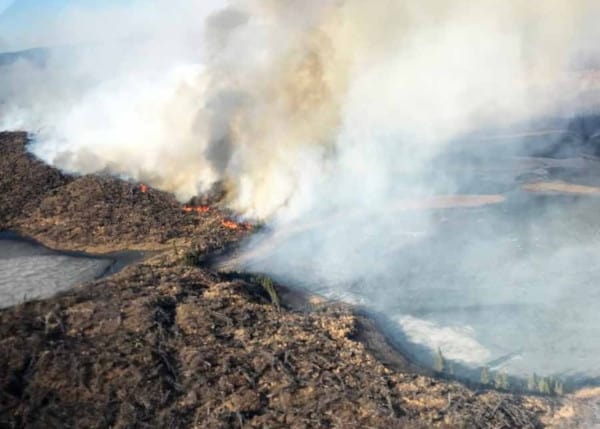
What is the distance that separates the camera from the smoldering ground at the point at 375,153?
17.5 meters

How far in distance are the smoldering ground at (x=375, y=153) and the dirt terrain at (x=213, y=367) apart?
6.25 feet

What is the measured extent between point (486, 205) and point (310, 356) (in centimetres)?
1240

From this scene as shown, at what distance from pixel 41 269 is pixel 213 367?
892cm

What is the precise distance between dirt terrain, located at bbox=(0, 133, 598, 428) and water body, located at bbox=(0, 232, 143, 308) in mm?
1753

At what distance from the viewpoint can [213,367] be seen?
12727 mm

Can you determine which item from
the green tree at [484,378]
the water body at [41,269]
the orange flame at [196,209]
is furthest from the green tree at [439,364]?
the orange flame at [196,209]

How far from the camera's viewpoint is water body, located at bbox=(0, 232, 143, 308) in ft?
55.3

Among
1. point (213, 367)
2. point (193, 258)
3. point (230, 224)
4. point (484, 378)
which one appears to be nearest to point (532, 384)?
point (484, 378)

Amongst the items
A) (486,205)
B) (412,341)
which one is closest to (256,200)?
(486,205)

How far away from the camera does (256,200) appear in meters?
23.9

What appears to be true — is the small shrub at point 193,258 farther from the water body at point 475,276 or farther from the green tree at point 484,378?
the green tree at point 484,378

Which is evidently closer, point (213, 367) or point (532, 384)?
point (532, 384)

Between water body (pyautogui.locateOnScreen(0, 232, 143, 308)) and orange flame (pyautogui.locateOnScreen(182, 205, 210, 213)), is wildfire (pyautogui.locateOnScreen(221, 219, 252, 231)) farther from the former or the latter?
water body (pyautogui.locateOnScreen(0, 232, 143, 308))

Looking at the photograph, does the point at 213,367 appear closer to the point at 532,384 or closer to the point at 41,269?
the point at 532,384
